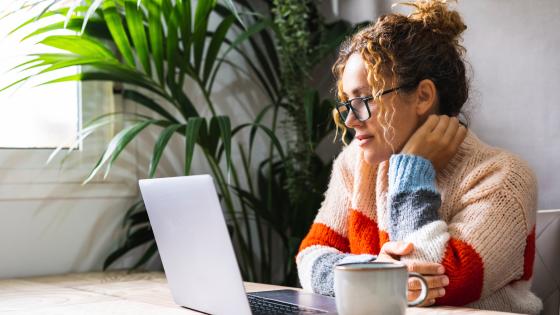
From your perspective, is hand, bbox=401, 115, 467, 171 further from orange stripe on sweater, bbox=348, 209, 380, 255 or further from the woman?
orange stripe on sweater, bbox=348, 209, 380, 255

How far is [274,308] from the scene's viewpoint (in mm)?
1047

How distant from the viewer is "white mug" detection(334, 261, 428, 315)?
2.70ft

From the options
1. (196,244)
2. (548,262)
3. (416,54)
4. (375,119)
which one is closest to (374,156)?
(375,119)

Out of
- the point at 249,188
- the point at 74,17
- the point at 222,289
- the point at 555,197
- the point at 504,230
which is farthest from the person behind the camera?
the point at 249,188

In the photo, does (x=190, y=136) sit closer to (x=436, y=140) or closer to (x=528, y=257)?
(x=436, y=140)

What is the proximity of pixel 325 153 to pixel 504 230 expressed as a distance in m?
1.24

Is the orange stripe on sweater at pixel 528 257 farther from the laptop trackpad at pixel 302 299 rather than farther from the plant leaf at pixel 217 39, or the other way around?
the plant leaf at pixel 217 39

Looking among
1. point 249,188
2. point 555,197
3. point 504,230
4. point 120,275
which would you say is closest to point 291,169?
point 249,188

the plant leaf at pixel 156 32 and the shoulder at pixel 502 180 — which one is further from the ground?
the plant leaf at pixel 156 32

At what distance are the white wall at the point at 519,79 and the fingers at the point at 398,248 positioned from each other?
727 mm

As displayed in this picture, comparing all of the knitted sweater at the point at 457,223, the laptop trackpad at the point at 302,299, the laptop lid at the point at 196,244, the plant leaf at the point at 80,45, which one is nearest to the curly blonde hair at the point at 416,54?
the knitted sweater at the point at 457,223

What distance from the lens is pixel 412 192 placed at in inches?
51.9

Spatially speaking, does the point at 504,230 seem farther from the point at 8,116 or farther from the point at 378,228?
the point at 8,116

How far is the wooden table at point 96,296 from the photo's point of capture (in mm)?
1114
